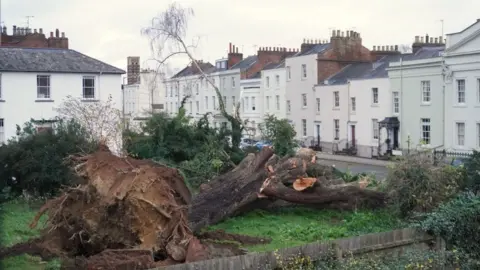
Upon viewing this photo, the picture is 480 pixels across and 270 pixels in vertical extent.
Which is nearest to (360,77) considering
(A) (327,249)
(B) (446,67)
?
(B) (446,67)

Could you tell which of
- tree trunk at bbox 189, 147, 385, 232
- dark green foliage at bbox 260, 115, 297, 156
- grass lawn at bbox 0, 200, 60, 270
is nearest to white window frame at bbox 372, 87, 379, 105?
dark green foliage at bbox 260, 115, 297, 156

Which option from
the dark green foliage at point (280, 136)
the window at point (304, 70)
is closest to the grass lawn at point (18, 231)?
the dark green foliage at point (280, 136)

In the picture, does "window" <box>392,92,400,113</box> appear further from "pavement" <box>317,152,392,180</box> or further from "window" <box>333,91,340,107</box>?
"window" <box>333,91,340,107</box>

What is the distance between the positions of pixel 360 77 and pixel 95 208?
3855cm

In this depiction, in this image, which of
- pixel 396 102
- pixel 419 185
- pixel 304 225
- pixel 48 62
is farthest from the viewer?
pixel 396 102

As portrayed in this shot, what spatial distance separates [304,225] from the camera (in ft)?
50.1

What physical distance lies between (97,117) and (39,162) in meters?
8.60

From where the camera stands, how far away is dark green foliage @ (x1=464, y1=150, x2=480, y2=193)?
16406 millimetres

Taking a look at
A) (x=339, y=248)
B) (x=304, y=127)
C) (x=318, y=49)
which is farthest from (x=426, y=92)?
(x=339, y=248)

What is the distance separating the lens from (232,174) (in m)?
16.4

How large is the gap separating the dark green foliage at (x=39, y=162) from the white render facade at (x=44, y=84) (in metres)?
11.0

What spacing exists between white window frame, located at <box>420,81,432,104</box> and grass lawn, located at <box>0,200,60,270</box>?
2871 centimetres

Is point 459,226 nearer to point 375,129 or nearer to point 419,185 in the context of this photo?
point 419,185

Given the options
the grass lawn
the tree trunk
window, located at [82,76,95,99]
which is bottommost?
the grass lawn
